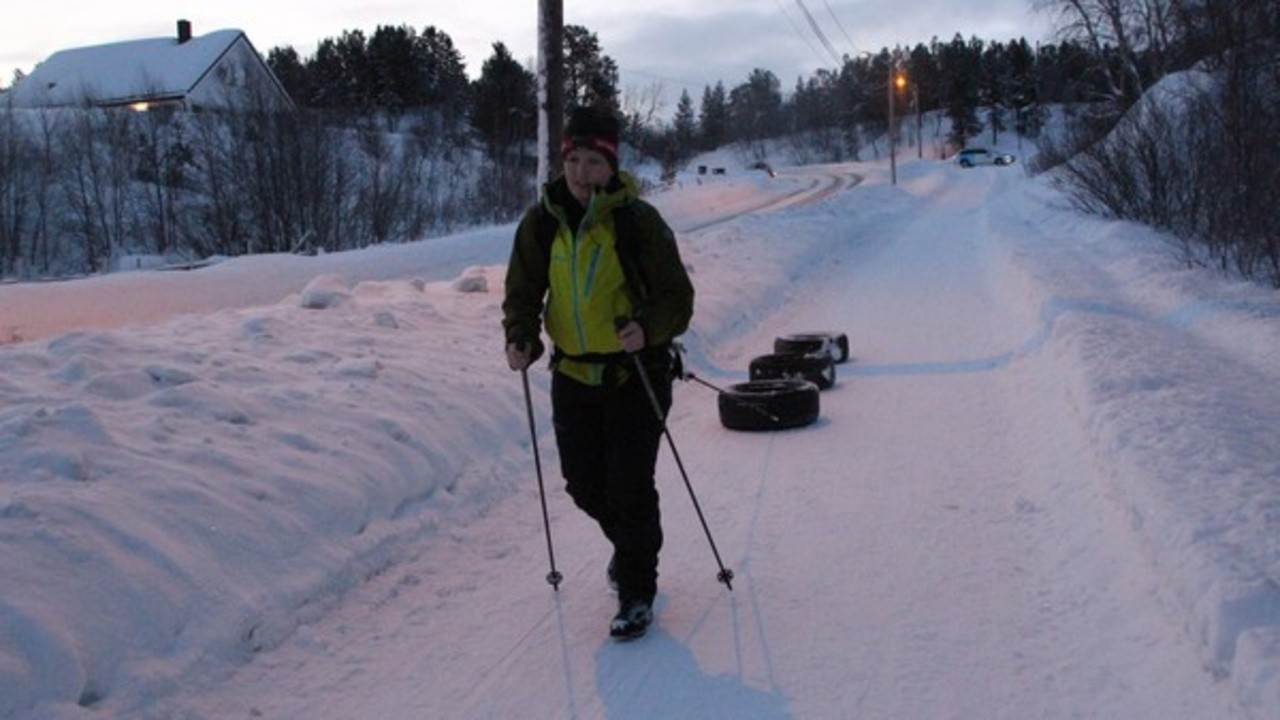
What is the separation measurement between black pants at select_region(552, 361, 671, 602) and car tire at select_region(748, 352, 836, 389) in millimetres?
4669

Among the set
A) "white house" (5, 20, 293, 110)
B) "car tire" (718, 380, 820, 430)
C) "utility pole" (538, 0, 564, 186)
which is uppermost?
"white house" (5, 20, 293, 110)

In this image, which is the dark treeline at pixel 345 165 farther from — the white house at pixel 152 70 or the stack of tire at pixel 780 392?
the white house at pixel 152 70

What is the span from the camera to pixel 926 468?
21.8 ft

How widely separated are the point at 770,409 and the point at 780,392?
0.51ft

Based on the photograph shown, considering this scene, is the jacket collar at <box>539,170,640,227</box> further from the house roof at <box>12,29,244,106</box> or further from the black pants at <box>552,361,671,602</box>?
the house roof at <box>12,29,244,106</box>

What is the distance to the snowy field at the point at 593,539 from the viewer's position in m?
3.83

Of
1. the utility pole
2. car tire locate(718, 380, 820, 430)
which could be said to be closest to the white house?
the utility pole

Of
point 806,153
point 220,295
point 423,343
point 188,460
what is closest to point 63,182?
point 220,295

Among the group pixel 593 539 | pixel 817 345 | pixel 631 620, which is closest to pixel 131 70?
pixel 817 345

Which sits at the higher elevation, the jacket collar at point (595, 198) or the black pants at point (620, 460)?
the jacket collar at point (595, 198)

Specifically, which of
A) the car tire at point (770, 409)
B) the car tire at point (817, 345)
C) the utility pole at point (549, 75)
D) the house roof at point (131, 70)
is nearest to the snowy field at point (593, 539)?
the car tire at point (770, 409)

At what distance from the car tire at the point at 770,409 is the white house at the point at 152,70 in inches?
1918

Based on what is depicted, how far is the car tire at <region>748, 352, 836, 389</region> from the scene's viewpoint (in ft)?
29.9

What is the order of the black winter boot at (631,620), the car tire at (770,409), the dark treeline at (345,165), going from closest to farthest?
the black winter boot at (631,620), the car tire at (770,409), the dark treeline at (345,165)
